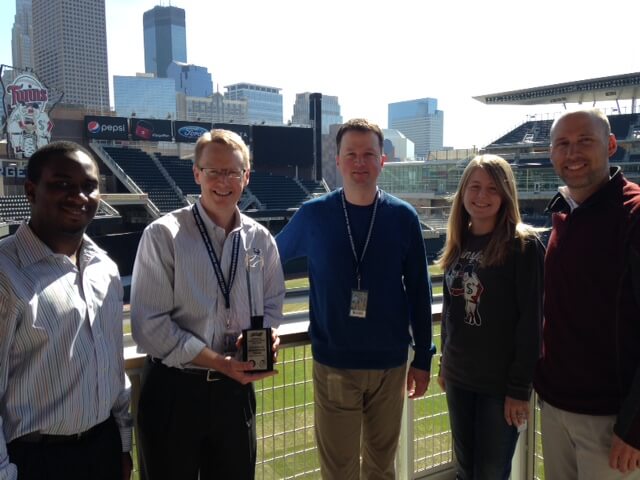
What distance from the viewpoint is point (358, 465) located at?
84.0 inches

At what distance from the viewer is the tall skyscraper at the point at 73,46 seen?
104812mm

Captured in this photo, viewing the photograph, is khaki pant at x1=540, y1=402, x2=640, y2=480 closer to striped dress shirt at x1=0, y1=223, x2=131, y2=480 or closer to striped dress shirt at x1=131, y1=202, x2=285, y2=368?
striped dress shirt at x1=131, y1=202, x2=285, y2=368

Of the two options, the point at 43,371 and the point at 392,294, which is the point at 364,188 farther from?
the point at 43,371

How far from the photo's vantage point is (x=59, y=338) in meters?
1.40

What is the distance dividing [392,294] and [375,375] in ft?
1.07

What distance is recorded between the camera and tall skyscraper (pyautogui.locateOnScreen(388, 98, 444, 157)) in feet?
Answer: 539

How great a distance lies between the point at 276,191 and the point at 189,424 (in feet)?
102

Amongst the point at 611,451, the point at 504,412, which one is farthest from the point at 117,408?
the point at 611,451

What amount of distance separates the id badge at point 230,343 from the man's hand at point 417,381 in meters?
0.80

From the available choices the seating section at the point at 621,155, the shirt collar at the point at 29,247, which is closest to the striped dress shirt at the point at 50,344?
the shirt collar at the point at 29,247

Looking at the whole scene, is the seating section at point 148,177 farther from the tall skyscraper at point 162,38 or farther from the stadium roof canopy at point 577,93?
the tall skyscraper at point 162,38

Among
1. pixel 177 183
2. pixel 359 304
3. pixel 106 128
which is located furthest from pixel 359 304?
pixel 106 128

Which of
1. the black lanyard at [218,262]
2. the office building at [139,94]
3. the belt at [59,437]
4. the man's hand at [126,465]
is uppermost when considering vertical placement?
the office building at [139,94]

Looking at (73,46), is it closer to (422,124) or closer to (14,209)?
(14,209)
